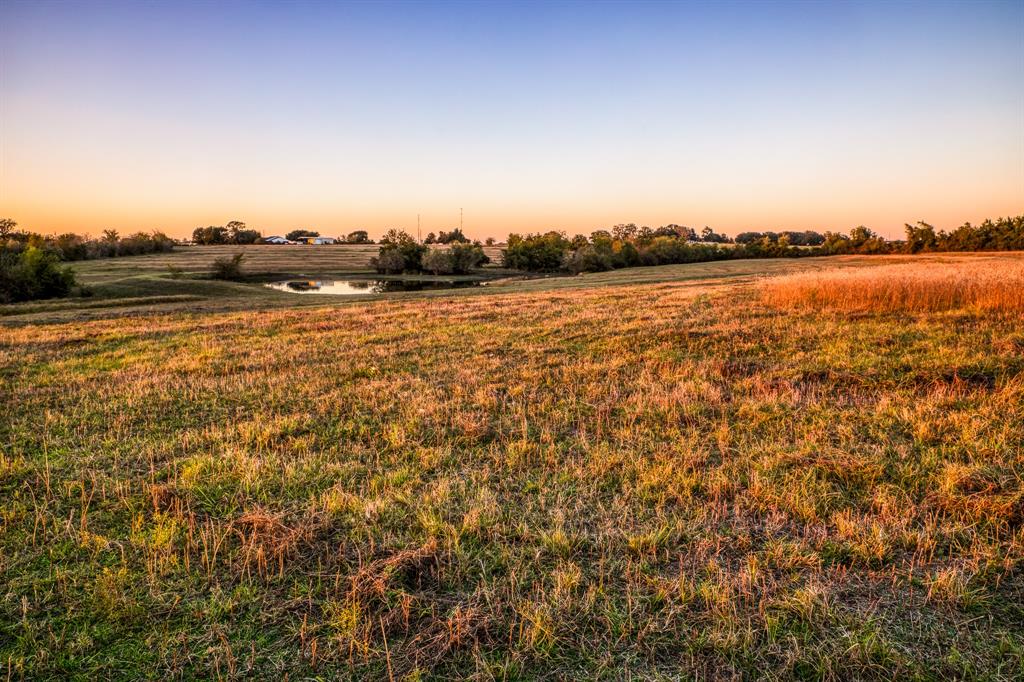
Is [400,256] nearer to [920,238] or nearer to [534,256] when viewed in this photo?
[534,256]

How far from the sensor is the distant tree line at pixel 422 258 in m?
83.2

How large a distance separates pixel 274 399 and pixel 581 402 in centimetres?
548

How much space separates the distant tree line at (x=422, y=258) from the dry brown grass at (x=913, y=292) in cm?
6778

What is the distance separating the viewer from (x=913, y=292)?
16922 millimetres

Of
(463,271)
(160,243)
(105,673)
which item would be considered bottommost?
(105,673)

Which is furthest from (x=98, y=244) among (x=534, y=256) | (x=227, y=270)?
(x=534, y=256)

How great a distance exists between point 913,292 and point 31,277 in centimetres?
5048

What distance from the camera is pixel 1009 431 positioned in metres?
6.43

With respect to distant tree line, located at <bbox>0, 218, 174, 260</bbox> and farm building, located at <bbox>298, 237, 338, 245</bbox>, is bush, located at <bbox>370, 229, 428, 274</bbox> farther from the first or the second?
farm building, located at <bbox>298, 237, 338, 245</bbox>

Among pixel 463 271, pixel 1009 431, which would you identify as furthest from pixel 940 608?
pixel 463 271

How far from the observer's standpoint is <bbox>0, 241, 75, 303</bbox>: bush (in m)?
33.9

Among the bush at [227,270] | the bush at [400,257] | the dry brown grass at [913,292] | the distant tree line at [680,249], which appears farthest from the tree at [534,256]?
the dry brown grass at [913,292]

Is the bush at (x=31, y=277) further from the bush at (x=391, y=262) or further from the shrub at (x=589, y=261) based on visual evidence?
the shrub at (x=589, y=261)

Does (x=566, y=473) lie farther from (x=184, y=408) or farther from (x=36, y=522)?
(x=184, y=408)
